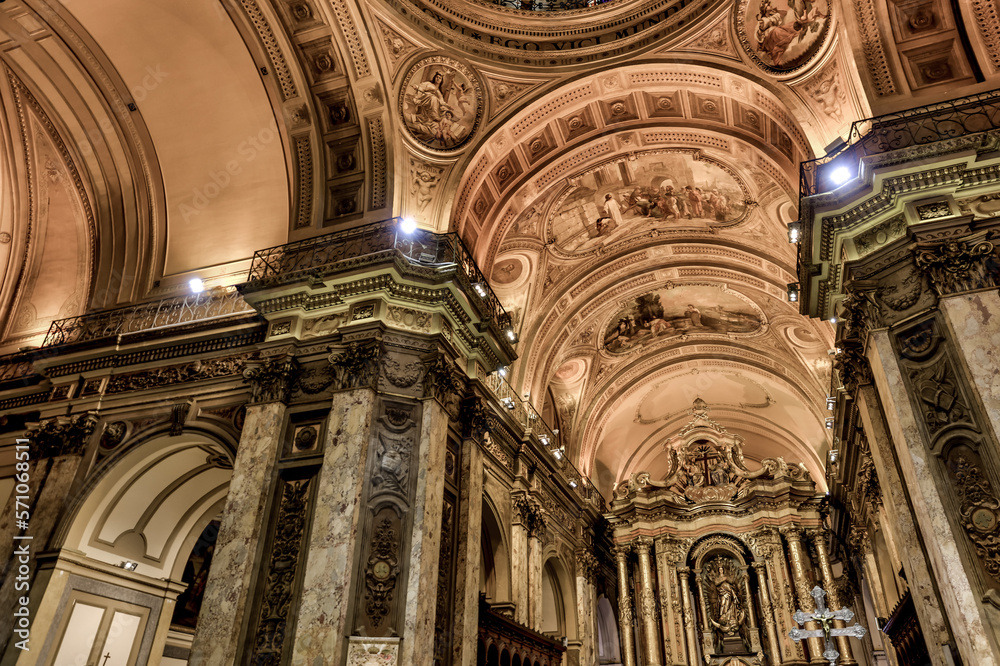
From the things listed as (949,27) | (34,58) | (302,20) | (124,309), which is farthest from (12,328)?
(949,27)

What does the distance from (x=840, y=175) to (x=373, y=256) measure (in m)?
6.52

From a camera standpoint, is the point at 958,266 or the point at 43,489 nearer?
the point at 958,266

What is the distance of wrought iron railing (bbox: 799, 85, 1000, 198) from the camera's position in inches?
344

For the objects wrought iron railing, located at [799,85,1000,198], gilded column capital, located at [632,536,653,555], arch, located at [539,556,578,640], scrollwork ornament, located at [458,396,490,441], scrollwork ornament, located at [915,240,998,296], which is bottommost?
arch, located at [539,556,578,640]

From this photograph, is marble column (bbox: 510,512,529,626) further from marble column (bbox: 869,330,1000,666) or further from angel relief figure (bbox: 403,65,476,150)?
angel relief figure (bbox: 403,65,476,150)

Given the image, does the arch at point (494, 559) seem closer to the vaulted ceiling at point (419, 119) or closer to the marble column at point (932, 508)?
the vaulted ceiling at point (419, 119)

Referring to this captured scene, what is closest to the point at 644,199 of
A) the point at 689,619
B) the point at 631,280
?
the point at 631,280

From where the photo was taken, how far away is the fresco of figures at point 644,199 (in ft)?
46.5

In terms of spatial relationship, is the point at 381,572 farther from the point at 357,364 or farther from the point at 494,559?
the point at 494,559

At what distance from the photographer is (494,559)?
Result: 509 inches

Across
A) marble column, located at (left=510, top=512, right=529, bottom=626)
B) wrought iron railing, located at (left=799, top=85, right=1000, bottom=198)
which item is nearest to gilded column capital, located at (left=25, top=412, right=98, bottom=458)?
marble column, located at (left=510, top=512, right=529, bottom=626)

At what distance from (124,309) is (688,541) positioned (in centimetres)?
1559

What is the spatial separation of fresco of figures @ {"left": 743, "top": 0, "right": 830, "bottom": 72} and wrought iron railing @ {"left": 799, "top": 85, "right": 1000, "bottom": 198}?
2105mm

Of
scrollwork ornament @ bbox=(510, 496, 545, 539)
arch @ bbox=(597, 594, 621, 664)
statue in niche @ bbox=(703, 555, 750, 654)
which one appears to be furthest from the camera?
arch @ bbox=(597, 594, 621, 664)
